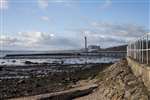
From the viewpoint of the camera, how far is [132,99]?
12055mm

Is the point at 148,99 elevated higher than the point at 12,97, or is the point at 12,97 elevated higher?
the point at 148,99

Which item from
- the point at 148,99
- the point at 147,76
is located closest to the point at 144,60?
the point at 147,76

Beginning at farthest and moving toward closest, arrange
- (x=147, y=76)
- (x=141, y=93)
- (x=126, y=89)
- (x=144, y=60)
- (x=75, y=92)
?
(x=75, y=92)
(x=144, y=60)
(x=126, y=89)
(x=147, y=76)
(x=141, y=93)

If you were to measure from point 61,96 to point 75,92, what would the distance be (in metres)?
1.17

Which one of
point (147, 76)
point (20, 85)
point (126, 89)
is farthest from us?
point (20, 85)

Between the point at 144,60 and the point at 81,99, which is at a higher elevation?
the point at 144,60

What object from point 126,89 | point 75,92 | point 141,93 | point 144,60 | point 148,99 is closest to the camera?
point 148,99

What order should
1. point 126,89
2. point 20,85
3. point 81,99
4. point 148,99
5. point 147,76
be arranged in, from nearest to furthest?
1. point 148,99
2. point 147,76
3. point 126,89
4. point 81,99
5. point 20,85

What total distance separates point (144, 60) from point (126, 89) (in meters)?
3.53

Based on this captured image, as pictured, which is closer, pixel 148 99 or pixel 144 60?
pixel 148 99

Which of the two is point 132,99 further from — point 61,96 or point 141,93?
point 61,96

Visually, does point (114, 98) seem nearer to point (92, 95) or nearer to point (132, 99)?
point (132, 99)

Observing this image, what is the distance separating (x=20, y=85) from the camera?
90.8ft

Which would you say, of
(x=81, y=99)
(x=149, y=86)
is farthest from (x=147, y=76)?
(x=81, y=99)
